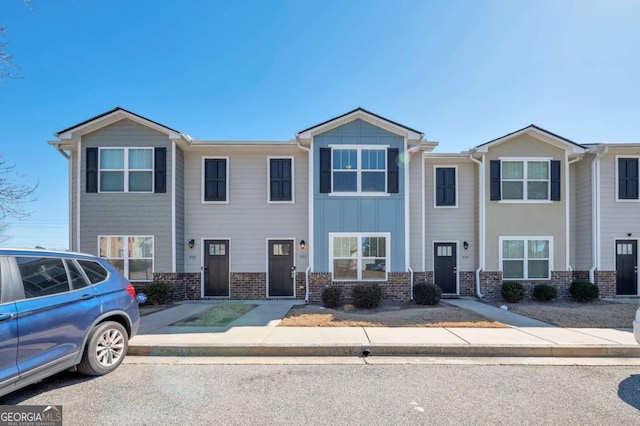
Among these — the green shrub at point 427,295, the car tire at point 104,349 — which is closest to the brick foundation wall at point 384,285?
the green shrub at point 427,295

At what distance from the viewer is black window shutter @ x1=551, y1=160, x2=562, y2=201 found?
36.4 ft

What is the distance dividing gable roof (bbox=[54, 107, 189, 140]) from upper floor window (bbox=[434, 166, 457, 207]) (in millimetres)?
8611

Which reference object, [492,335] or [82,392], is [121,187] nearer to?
[82,392]

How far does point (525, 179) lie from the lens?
1120 cm

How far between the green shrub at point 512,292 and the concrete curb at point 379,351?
197 inches

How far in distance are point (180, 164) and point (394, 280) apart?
25.4 ft

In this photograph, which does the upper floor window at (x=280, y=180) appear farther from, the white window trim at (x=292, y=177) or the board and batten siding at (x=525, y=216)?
the board and batten siding at (x=525, y=216)

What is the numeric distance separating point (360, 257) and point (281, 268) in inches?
104

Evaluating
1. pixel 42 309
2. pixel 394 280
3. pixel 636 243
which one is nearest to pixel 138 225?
pixel 42 309

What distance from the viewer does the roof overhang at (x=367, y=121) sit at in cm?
1024

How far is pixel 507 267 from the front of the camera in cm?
1120

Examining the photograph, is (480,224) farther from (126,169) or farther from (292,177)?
(126,169)

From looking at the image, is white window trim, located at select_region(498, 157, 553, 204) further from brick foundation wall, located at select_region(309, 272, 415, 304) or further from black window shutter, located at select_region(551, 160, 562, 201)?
brick foundation wall, located at select_region(309, 272, 415, 304)

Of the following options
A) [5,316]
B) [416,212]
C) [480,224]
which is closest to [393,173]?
[416,212]
